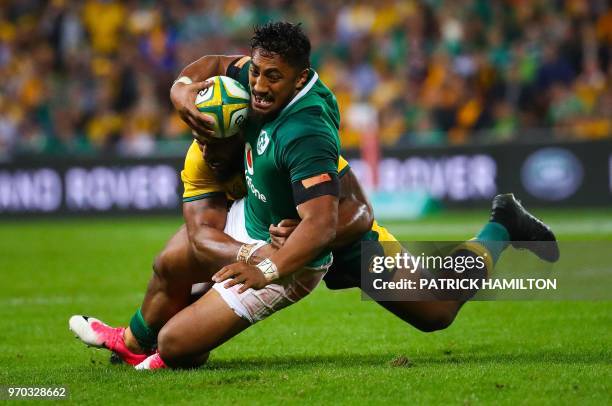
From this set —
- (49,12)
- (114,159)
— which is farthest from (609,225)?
(49,12)

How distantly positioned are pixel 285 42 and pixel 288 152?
1.90ft

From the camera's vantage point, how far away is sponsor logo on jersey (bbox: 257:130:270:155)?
557 cm

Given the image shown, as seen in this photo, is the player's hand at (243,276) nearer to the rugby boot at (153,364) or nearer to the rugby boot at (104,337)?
the rugby boot at (153,364)

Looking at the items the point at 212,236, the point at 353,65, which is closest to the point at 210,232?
the point at 212,236

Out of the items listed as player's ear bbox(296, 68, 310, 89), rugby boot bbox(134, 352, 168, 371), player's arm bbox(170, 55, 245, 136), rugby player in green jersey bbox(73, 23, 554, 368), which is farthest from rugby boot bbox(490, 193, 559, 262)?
rugby boot bbox(134, 352, 168, 371)

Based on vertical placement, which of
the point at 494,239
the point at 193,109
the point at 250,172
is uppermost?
the point at 193,109

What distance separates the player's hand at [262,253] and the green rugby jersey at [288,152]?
7.0 inches

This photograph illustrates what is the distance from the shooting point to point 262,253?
18.7ft

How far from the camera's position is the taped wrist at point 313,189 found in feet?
17.3

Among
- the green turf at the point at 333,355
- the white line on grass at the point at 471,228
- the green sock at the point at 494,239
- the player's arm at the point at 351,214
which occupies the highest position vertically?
the player's arm at the point at 351,214

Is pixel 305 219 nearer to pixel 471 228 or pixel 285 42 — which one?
pixel 285 42

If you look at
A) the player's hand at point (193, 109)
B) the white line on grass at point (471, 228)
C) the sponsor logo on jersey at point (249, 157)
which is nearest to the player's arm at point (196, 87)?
Result: the player's hand at point (193, 109)

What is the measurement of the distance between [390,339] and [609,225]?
7681 millimetres

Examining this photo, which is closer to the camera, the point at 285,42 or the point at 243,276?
the point at 243,276
